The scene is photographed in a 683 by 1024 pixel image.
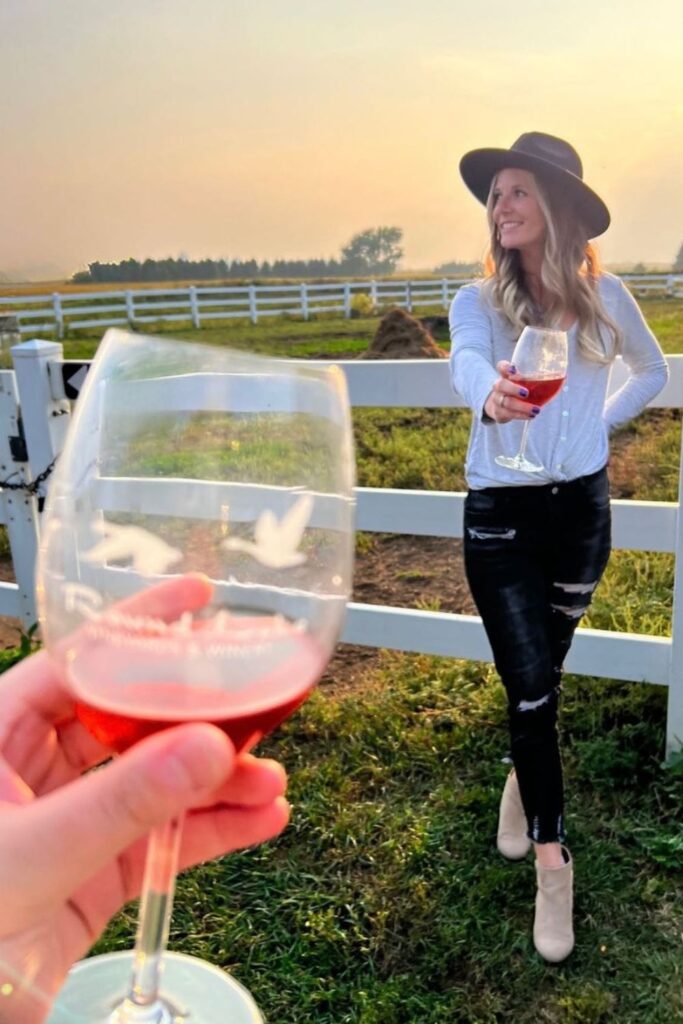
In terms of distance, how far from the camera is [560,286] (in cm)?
233

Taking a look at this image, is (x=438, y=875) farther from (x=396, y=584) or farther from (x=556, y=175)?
(x=396, y=584)

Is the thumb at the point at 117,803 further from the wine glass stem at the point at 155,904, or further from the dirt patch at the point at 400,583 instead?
the dirt patch at the point at 400,583

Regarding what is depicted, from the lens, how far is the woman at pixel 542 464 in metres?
2.32

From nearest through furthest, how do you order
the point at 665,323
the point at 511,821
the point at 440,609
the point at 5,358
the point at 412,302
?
the point at 511,821
the point at 440,609
the point at 5,358
the point at 665,323
the point at 412,302

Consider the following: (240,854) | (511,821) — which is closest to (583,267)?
(511,821)

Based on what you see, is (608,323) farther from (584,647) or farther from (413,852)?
(413,852)

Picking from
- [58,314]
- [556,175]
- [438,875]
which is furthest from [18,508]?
[58,314]

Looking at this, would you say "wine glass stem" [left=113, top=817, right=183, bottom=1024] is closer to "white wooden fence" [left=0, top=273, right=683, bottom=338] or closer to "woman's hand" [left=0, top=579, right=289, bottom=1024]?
"woman's hand" [left=0, top=579, right=289, bottom=1024]

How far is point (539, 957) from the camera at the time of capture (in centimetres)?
228

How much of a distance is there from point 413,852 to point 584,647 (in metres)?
0.90

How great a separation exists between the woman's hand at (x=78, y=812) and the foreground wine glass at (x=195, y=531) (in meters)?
0.03

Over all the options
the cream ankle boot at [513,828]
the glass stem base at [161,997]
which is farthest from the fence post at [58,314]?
the glass stem base at [161,997]

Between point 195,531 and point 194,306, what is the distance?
77.3 ft

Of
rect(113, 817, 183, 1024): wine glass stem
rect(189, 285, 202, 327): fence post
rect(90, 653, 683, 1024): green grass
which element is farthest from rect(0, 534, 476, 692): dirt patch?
rect(189, 285, 202, 327): fence post
